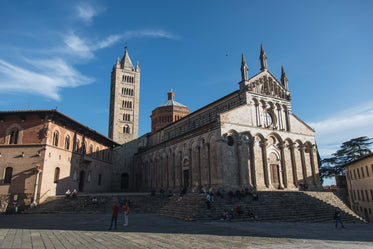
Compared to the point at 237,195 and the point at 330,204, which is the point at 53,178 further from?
the point at 330,204

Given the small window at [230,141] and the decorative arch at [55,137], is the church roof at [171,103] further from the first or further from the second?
the decorative arch at [55,137]

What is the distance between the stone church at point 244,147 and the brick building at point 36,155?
40.4 ft

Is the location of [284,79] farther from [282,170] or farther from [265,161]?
[265,161]

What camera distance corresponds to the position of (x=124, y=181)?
44.5 m

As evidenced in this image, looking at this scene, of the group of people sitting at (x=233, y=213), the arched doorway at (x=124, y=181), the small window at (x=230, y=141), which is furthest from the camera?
the arched doorway at (x=124, y=181)

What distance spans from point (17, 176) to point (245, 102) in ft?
78.9

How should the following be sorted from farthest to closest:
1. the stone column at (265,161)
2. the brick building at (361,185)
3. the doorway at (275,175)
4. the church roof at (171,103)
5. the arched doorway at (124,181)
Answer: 1. the church roof at (171,103)
2. the arched doorway at (124,181)
3. the brick building at (361,185)
4. the doorway at (275,175)
5. the stone column at (265,161)

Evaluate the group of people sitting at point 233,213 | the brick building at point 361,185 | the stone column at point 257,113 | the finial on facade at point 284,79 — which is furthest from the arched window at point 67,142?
the brick building at point 361,185

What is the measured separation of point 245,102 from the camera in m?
29.3

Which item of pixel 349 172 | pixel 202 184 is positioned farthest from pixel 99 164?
pixel 349 172

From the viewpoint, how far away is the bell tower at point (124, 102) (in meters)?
47.5

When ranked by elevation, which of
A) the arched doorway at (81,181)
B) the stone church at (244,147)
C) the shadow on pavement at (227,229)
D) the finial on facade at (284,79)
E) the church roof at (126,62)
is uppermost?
the church roof at (126,62)

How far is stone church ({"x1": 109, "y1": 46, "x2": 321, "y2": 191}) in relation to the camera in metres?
26.8

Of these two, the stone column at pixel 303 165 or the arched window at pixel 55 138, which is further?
the stone column at pixel 303 165
